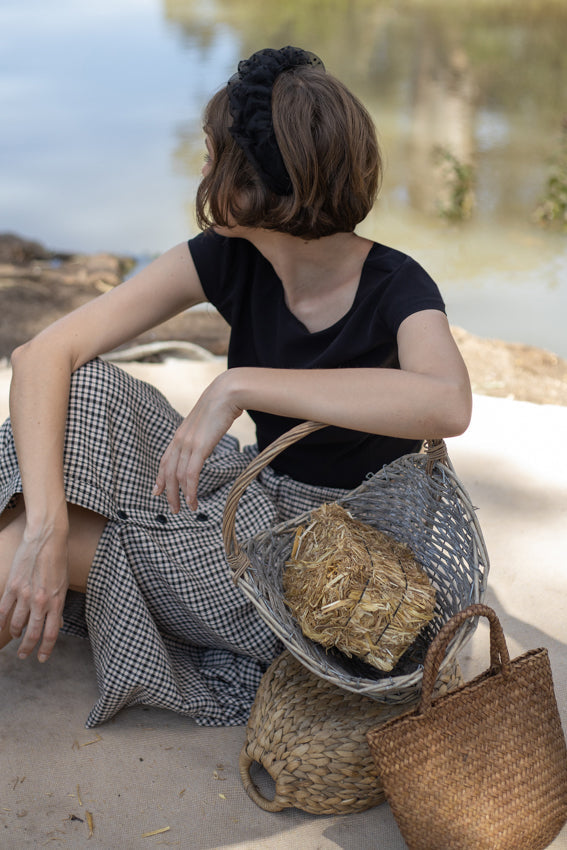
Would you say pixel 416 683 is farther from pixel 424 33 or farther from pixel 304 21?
pixel 304 21

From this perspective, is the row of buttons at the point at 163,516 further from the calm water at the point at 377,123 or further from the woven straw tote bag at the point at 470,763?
the calm water at the point at 377,123

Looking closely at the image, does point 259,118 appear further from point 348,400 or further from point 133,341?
point 133,341

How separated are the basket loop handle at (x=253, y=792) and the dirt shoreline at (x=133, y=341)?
187 centimetres

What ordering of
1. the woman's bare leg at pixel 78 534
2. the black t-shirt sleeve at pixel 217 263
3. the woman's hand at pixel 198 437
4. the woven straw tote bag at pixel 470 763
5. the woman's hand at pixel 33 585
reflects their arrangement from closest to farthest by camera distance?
the woven straw tote bag at pixel 470 763 < the woman's hand at pixel 198 437 < the woman's hand at pixel 33 585 < the woman's bare leg at pixel 78 534 < the black t-shirt sleeve at pixel 217 263

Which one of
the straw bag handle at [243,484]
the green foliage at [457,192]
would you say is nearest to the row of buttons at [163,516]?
the straw bag handle at [243,484]

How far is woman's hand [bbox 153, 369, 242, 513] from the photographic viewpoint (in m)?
1.33

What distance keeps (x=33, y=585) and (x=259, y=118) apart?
2.78 ft

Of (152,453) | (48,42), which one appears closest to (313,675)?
(152,453)

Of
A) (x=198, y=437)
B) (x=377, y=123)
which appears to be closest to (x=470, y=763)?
(x=198, y=437)

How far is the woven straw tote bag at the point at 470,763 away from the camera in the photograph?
4.02 ft

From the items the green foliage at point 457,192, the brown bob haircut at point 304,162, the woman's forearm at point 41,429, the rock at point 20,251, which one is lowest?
the rock at point 20,251

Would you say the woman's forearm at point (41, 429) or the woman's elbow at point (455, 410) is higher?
the woman's elbow at point (455, 410)

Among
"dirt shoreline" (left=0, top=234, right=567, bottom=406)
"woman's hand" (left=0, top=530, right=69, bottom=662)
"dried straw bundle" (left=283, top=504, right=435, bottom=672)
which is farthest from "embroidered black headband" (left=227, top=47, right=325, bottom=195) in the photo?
"dirt shoreline" (left=0, top=234, right=567, bottom=406)

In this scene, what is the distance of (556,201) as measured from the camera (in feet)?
17.3
